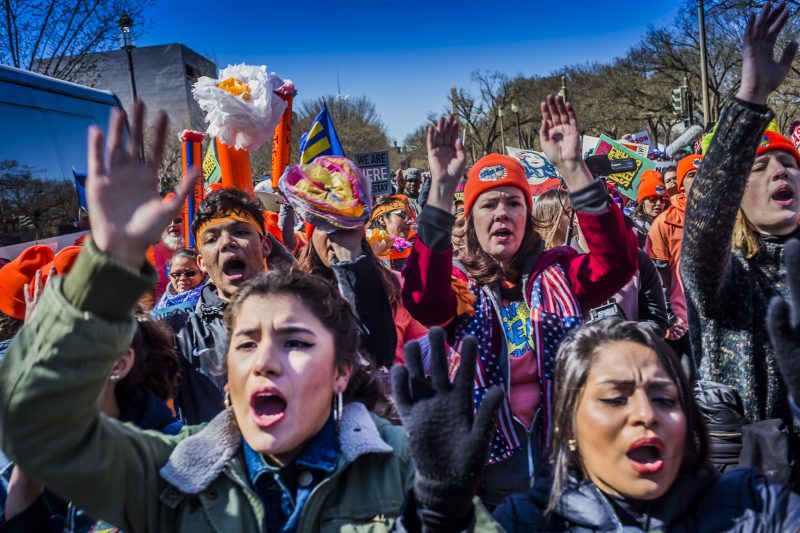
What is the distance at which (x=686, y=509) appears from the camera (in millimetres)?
1782

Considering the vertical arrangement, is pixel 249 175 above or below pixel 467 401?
above

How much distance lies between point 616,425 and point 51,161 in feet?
23.9

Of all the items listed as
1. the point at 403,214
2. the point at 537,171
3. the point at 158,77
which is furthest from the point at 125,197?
the point at 158,77

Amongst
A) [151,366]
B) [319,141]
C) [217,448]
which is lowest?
[217,448]

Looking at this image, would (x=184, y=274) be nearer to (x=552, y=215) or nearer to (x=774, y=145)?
(x=552, y=215)

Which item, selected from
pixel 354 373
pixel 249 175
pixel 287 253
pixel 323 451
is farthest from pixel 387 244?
pixel 323 451

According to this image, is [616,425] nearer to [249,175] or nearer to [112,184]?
[112,184]

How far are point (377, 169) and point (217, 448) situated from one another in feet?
24.9

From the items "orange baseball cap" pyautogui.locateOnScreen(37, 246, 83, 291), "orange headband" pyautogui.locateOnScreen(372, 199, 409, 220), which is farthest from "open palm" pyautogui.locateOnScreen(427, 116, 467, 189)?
"orange headband" pyautogui.locateOnScreen(372, 199, 409, 220)

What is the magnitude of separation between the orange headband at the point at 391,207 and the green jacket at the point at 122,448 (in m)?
5.40

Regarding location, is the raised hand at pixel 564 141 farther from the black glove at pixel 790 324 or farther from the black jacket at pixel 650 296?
the black jacket at pixel 650 296

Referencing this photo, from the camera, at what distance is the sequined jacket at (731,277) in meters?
2.13

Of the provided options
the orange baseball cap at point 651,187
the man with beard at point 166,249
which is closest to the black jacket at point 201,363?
the man with beard at point 166,249

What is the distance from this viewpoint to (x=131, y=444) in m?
1.75
